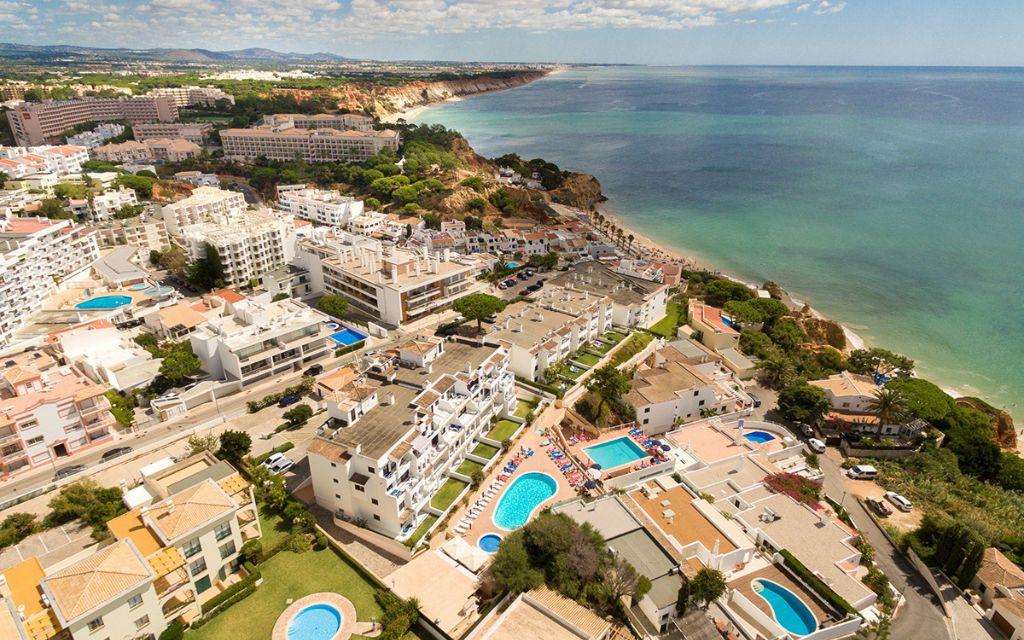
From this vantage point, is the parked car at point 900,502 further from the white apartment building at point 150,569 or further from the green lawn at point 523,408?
the white apartment building at point 150,569

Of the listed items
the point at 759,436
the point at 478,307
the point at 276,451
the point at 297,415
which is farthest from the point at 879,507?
the point at 276,451

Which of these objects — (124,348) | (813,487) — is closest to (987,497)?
(813,487)

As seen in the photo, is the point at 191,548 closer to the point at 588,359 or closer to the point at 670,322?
the point at 588,359

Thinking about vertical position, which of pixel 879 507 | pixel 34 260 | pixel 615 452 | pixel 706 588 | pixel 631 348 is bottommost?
pixel 879 507

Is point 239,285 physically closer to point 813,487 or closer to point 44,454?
point 44,454

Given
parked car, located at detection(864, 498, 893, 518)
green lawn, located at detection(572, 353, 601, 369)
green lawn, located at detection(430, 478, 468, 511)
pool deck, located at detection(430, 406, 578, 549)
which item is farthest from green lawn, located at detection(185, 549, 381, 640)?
parked car, located at detection(864, 498, 893, 518)
